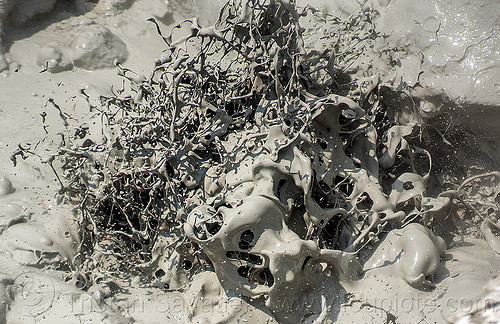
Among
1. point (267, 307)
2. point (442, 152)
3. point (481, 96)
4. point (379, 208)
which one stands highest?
point (481, 96)

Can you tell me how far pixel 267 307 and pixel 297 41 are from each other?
138cm

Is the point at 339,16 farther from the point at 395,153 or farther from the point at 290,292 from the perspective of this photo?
the point at 290,292

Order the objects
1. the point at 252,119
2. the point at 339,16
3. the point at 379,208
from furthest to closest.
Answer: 1. the point at 339,16
2. the point at 252,119
3. the point at 379,208

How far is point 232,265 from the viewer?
2.57m

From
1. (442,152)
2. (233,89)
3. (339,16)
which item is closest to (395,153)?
(442,152)

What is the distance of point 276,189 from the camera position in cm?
264

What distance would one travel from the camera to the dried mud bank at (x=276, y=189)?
2.56 metres

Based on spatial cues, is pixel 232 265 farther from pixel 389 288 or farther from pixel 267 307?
pixel 389 288

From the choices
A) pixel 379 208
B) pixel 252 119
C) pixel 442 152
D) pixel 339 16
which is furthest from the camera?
pixel 339 16

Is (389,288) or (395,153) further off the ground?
(395,153)

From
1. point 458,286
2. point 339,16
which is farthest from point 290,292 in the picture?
point 339,16

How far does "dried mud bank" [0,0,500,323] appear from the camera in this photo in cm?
256

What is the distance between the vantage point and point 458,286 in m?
2.58

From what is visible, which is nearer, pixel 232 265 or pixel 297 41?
pixel 232 265
